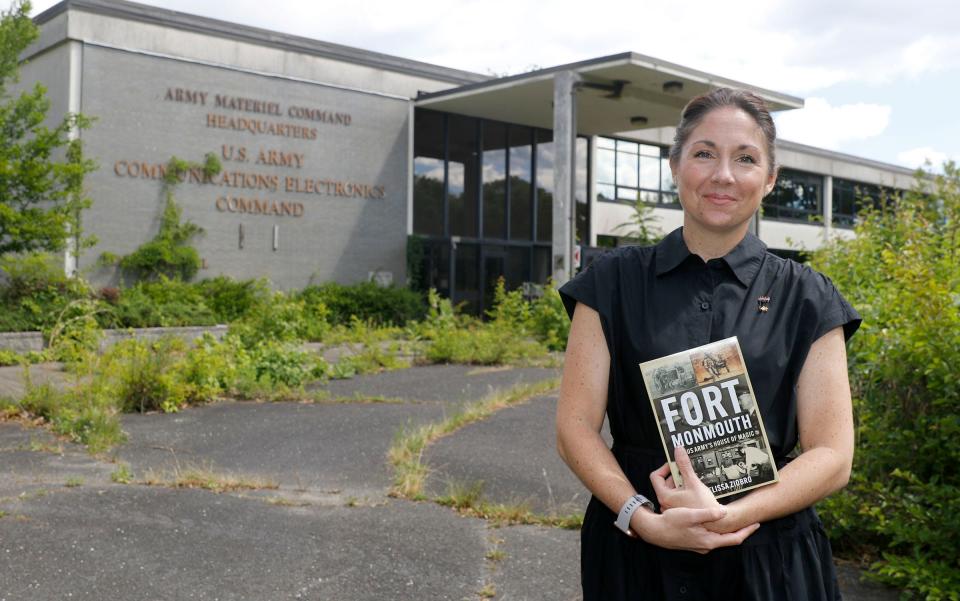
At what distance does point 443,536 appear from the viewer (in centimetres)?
491

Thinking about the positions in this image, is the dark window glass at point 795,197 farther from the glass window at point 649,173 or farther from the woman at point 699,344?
the woman at point 699,344

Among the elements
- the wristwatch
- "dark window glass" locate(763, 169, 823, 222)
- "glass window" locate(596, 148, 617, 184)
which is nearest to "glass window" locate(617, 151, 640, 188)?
"glass window" locate(596, 148, 617, 184)

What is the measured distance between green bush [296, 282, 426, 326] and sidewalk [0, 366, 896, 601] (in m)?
12.5

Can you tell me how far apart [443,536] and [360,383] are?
6.74m

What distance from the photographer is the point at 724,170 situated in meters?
2.06

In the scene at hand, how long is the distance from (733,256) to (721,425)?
16.6 inches

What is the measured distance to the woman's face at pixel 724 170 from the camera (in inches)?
81.6

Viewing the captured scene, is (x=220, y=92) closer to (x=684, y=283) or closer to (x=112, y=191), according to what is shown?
(x=112, y=191)

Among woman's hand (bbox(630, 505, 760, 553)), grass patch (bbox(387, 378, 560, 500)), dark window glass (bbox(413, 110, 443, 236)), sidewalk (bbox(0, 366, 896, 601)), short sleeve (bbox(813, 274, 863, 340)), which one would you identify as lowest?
sidewalk (bbox(0, 366, 896, 601))

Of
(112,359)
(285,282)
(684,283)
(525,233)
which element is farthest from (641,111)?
(684,283)

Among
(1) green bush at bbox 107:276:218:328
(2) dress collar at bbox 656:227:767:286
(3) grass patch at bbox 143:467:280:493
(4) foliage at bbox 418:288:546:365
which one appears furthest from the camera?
(1) green bush at bbox 107:276:218:328

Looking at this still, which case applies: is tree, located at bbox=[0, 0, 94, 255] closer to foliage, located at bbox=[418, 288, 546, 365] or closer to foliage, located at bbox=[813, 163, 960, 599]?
foliage, located at bbox=[418, 288, 546, 365]

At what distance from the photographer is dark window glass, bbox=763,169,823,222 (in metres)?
35.9

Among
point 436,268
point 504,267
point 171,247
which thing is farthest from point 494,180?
point 171,247
